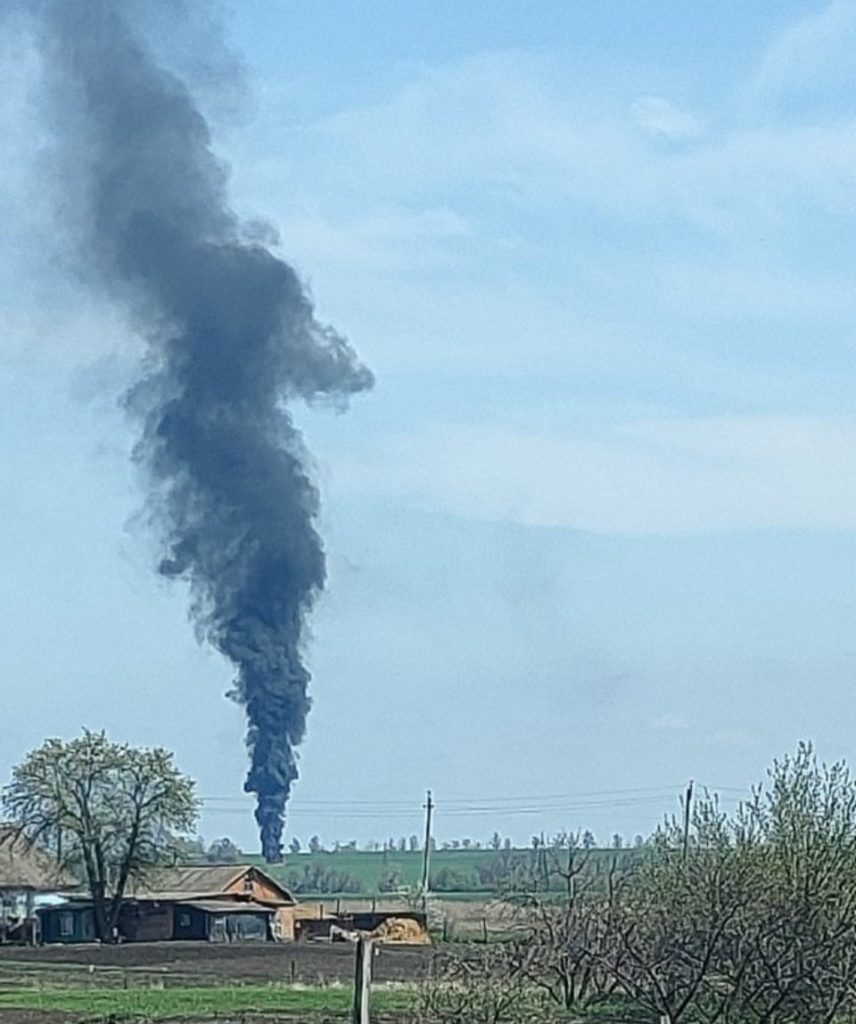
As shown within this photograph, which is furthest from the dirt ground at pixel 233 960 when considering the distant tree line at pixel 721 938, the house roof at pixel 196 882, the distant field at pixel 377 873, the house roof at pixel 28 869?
the distant field at pixel 377 873

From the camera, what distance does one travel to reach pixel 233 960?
6034 cm

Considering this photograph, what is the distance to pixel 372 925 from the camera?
78188 millimetres

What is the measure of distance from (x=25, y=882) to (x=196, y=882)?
6.97 m

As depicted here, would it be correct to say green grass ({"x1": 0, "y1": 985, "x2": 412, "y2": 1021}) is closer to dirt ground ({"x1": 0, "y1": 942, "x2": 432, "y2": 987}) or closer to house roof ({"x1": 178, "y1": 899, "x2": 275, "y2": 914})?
dirt ground ({"x1": 0, "y1": 942, "x2": 432, "y2": 987})

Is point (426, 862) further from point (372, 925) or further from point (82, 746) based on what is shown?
point (82, 746)

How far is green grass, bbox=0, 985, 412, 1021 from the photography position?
3738 cm

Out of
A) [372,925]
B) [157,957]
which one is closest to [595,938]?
[157,957]

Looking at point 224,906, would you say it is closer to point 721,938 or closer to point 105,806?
point 105,806

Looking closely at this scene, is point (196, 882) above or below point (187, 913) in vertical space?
above

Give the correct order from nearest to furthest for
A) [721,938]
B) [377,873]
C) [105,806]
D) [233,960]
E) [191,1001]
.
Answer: [721,938], [191,1001], [233,960], [105,806], [377,873]

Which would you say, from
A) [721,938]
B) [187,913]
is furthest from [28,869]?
[721,938]

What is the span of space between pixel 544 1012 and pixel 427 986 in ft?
4.26

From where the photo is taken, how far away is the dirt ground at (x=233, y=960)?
50844 millimetres

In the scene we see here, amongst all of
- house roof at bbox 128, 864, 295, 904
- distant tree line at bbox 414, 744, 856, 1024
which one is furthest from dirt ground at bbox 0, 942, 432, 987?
distant tree line at bbox 414, 744, 856, 1024
